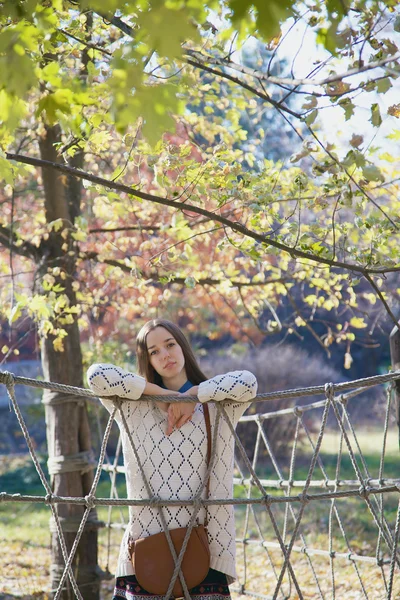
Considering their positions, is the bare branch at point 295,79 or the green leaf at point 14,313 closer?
the bare branch at point 295,79

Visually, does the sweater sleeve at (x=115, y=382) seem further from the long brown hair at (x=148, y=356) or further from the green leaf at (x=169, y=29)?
the green leaf at (x=169, y=29)

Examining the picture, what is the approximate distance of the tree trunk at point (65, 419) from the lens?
4039mm

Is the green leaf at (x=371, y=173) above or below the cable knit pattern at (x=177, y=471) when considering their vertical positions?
above

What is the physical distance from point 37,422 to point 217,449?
8.86 meters

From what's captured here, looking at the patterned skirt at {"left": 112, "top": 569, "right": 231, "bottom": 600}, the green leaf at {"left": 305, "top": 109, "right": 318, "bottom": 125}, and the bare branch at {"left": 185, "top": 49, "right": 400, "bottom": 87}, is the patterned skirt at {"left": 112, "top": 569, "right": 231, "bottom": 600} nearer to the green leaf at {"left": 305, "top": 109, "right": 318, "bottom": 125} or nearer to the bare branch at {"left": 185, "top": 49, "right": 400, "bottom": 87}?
the green leaf at {"left": 305, "top": 109, "right": 318, "bottom": 125}

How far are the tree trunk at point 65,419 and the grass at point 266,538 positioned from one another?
0.65 metres

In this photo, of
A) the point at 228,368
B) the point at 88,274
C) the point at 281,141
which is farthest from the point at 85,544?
the point at 281,141

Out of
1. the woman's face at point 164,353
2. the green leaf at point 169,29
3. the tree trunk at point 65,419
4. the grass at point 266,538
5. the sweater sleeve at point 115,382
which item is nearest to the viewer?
the green leaf at point 169,29

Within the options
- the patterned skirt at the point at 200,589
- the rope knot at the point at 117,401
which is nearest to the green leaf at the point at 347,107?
the rope knot at the point at 117,401

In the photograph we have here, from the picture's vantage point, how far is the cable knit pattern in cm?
246

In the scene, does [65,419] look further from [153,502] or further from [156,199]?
[156,199]

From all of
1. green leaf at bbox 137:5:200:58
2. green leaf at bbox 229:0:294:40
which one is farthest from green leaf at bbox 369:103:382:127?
green leaf at bbox 137:5:200:58

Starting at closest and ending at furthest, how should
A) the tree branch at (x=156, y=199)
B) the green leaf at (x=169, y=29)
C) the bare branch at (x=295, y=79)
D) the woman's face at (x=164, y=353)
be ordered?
the green leaf at (x=169, y=29) → the bare branch at (x=295, y=79) → the tree branch at (x=156, y=199) → the woman's face at (x=164, y=353)

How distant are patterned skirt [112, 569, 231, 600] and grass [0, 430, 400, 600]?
45.3 inches
